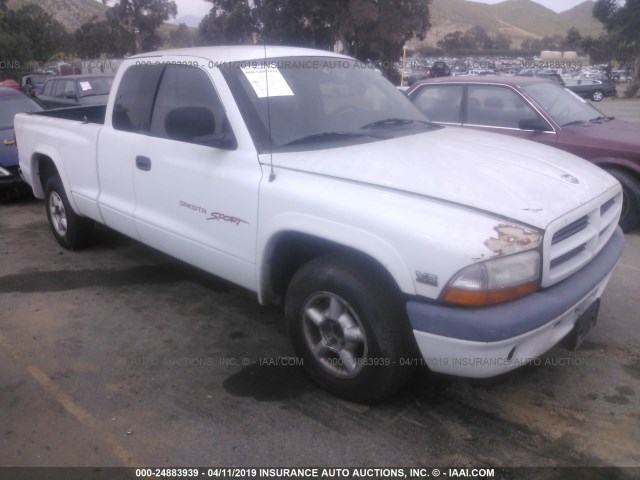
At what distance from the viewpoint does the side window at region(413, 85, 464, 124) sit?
7.17 metres

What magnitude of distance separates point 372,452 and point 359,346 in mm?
534

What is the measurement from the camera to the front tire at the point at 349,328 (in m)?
2.89

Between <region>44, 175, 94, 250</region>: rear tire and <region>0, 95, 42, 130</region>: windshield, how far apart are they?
124 inches

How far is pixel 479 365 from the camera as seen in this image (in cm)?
270

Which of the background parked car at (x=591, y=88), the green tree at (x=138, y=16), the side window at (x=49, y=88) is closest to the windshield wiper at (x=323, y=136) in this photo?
the side window at (x=49, y=88)

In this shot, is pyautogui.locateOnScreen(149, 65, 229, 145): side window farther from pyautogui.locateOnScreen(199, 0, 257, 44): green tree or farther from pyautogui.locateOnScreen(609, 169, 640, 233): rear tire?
pyautogui.locateOnScreen(199, 0, 257, 44): green tree

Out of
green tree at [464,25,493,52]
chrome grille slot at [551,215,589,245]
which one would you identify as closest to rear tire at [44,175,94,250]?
chrome grille slot at [551,215,589,245]

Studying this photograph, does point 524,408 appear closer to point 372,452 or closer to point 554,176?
point 372,452

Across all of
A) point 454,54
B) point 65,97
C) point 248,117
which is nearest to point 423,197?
point 248,117

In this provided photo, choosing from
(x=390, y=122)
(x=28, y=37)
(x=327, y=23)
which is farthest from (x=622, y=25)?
(x=390, y=122)

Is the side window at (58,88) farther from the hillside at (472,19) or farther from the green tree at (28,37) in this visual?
the hillside at (472,19)

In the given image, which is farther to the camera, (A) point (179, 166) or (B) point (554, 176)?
(A) point (179, 166)

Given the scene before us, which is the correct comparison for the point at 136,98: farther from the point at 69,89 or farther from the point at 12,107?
the point at 69,89

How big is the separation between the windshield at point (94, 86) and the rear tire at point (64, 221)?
24.2 feet
